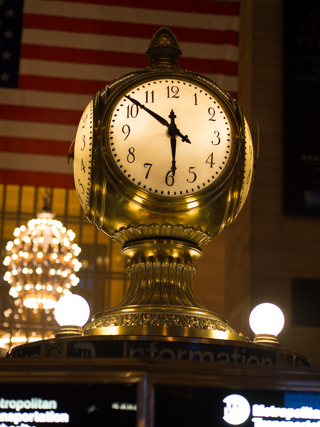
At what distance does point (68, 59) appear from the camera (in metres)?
9.63

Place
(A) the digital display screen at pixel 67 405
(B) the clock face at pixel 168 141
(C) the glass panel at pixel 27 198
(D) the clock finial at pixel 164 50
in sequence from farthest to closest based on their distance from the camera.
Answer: (C) the glass panel at pixel 27 198 → (D) the clock finial at pixel 164 50 → (B) the clock face at pixel 168 141 → (A) the digital display screen at pixel 67 405

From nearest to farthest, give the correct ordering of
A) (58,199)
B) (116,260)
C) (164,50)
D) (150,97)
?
(150,97) < (164,50) < (116,260) < (58,199)

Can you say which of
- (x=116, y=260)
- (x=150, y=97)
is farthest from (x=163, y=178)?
(x=116, y=260)

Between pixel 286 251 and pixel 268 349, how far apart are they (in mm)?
10743

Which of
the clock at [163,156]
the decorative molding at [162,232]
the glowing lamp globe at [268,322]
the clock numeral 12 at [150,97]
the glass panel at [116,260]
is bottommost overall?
the glowing lamp globe at [268,322]

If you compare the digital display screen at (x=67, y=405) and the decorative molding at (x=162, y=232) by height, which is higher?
the decorative molding at (x=162, y=232)

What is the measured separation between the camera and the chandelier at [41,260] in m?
11.9

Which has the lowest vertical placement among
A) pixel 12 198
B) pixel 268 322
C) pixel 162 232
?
pixel 268 322

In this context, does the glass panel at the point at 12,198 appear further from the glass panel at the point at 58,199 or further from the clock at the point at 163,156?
the clock at the point at 163,156

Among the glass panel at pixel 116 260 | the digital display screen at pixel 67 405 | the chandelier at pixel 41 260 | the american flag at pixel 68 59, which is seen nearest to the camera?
the digital display screen at pixel 67 405

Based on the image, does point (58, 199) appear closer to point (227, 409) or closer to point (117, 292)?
point (117, 292)

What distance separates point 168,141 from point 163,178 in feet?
0.22

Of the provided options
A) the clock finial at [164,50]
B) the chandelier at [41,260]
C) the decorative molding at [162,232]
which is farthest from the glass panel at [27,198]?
the decorative molding at [162,232]

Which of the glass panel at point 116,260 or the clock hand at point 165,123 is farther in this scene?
the glass panel at point 116,260
